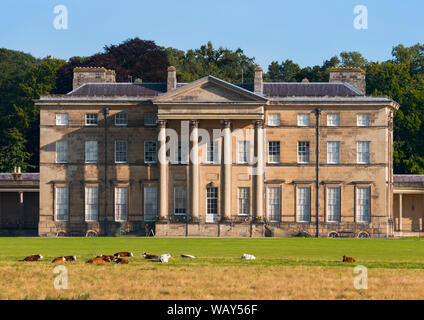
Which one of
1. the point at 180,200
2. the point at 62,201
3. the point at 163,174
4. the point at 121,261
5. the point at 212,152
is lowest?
the point at 121,261

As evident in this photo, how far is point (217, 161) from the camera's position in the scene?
67062 mm

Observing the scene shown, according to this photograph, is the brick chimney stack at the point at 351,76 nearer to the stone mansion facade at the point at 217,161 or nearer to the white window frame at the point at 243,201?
the stone mansion facade at the point at 217,161

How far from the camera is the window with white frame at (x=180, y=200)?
6731 cm

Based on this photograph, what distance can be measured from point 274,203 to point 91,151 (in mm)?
13873

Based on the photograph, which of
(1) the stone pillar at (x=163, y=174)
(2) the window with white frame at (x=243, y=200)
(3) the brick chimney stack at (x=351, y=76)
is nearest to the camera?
(1) the stone pillar at (x=163, y=174)

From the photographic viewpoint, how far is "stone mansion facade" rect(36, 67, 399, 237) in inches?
2596

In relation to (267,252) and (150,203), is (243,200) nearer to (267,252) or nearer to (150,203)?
(150,203)

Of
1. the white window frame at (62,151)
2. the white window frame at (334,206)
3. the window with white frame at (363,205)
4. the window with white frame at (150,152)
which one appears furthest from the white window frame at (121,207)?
the window with white frame at (363,205)

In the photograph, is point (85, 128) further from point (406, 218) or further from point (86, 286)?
point (86, 286)

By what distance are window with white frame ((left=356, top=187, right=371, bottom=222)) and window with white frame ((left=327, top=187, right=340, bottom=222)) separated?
1.42m

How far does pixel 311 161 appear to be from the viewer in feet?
222

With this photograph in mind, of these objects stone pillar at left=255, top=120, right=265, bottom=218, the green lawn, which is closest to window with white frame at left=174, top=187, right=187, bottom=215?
stone pillar at left=255, top=120, right=265, bottom=218

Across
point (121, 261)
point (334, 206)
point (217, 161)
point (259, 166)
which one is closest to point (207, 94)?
point (217, 161)

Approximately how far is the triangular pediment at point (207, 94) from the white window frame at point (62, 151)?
8.10 meters
